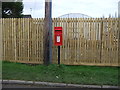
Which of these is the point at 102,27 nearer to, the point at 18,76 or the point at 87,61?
the point at 87,61

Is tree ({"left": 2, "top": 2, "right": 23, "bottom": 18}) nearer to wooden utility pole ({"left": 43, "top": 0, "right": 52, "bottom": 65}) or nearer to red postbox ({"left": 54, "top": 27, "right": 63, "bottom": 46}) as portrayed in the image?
wooden utility pole ({"left": 43, "top": 0, "right": 52, "bottom": 65})

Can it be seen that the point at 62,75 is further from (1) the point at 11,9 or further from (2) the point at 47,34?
(1) the point at 11,9

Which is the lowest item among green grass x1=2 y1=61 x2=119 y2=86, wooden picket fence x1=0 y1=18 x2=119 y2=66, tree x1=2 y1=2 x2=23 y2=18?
green grass x1=2 y1=61 x2=119 y2=86

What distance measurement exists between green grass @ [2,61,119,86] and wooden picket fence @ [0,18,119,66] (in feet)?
2.25

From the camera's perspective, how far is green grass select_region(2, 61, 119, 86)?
557 cm

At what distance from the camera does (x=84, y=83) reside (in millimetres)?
5371

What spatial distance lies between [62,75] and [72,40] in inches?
80.0

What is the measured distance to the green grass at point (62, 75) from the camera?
5.57 metres

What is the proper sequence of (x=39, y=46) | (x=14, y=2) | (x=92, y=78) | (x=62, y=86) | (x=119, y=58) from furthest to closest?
1. (x=14, y=2)
2. (x=39, y=46)
3. (x=119, y=58)
4. (x=92, y=78)
5. (x=62, y=86)

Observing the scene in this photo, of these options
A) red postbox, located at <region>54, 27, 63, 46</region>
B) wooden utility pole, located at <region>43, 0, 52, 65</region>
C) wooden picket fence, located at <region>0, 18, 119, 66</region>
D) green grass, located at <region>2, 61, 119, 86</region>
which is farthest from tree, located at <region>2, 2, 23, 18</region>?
red postbox, located at <region>54, 27, 63, 46</region>

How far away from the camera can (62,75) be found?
612cm

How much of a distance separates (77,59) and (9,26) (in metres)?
3.49

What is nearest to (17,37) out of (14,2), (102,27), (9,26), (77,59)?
(9,26)

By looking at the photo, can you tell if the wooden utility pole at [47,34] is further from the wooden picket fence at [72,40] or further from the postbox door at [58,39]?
the postbox door at [58,39]
